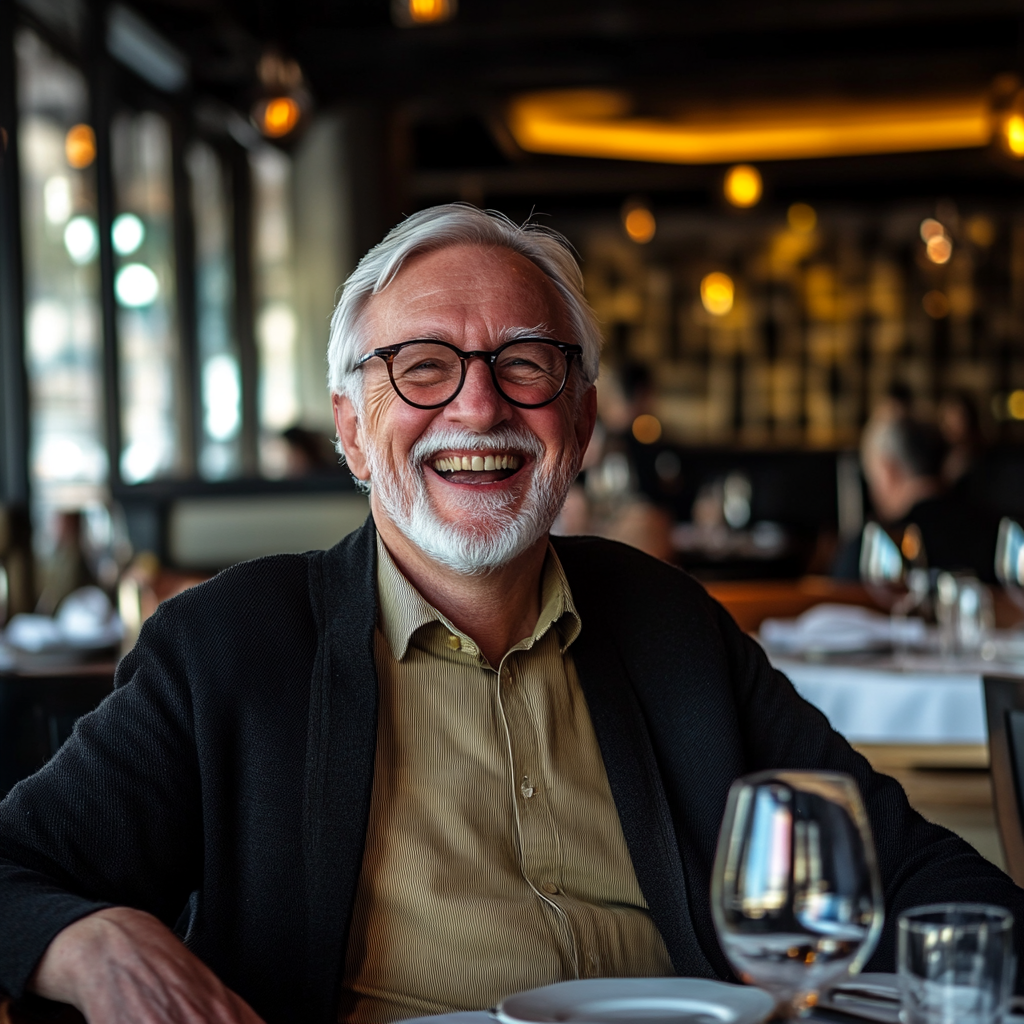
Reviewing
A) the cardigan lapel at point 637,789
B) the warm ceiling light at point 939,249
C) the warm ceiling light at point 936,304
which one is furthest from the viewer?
the warm ceiling light at point 936,304

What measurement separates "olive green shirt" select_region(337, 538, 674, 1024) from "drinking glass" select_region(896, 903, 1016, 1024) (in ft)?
1.91

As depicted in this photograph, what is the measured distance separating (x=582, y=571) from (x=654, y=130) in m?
10.9

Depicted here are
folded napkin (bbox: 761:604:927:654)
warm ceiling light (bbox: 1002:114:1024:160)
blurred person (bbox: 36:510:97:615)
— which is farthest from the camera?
warm ceiling light (bbox: 1002:114:1024:160)

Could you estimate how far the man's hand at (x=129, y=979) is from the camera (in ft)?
3.76

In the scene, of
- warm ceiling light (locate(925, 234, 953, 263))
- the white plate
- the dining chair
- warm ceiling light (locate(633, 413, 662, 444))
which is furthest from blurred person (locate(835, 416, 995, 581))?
warm ceiling light (locate(633, 413, 662, 444))

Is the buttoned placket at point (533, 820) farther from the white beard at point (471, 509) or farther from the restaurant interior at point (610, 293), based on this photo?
the restaurant interior at point (610, 293)

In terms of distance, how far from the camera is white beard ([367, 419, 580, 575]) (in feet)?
5.29

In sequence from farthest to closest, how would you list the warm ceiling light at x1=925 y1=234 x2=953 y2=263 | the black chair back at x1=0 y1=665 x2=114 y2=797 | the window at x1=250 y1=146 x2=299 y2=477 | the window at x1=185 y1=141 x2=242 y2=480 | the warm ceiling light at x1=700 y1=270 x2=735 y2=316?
the warm ceiling light at x1=700 y1=270 x2=735 y2=316 → the window at x1=250 y1=146 x2=299 y2=477 → the warm ceiling light at x1=925 y1=234 x2=953 y2=263 → the window at x1=185 y1=141 x2=242 y2=480 → the black chair back at x1=0 y1=665 x2=114 y2=797

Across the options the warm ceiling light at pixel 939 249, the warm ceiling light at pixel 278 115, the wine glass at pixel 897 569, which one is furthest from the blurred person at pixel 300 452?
the wine glass at pixel 897 569

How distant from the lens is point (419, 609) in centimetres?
158

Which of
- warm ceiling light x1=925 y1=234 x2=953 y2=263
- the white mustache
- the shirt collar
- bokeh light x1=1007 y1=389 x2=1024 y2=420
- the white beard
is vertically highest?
warm ceiling light x1=925 y1=234 x2=953 y2=263

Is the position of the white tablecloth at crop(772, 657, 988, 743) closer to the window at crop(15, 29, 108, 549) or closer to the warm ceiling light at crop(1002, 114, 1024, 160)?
the warm ceiling light at crop(1002, 114, 1024, 160)

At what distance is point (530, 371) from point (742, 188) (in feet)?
26.9

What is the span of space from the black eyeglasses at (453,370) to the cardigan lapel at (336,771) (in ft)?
0.78
